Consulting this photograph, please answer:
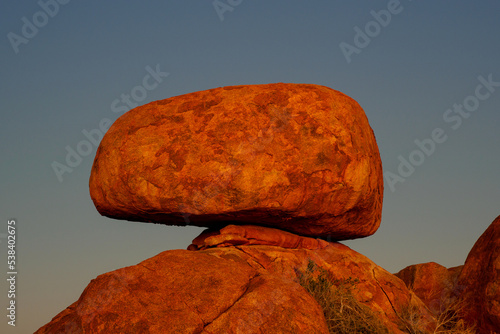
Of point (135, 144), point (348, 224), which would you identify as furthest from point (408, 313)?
point (135, 144)

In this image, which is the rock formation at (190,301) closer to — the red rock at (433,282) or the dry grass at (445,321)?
the dry grass at (445,321)

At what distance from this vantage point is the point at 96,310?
29.5ft

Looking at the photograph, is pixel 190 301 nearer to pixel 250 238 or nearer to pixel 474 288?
pixel 250 238

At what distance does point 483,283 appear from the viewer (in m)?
12.5

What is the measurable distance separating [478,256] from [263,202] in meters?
4.87

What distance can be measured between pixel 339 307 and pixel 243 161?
2970 millimetres

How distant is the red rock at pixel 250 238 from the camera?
11773 millimetres

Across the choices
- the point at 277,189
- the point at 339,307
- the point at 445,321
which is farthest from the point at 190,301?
the point at 445,321

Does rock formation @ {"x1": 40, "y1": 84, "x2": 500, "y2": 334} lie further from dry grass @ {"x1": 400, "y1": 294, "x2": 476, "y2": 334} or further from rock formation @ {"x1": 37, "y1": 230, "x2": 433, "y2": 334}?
rock formation @ {"x1": 37, "y1": 230, "x2": 433, "y2": 334}

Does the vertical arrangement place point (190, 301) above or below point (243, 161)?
below

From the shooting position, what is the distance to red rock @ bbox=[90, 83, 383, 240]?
37.6ft

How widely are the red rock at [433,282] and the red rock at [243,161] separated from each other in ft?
9.96

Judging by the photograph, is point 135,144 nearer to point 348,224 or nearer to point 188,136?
point 188,136

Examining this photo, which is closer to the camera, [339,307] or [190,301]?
[190,301]
